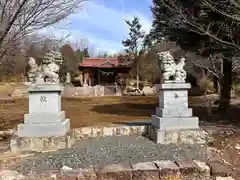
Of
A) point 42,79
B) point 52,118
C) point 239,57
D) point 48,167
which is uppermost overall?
point 239,57

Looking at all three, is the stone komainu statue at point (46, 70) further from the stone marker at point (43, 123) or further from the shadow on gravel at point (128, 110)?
the shadow on gravel at point (128, 110)

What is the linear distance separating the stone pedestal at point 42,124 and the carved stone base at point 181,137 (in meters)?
2.14

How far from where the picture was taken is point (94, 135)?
817cm

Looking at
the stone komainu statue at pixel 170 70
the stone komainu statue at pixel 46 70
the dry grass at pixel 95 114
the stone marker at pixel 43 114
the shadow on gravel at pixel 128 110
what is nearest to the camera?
the stone marker at pixel 43 114

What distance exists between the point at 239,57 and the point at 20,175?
7074mm

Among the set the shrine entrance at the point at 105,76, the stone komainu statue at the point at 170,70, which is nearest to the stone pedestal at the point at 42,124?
the stone komainu statue at the point at 170,70

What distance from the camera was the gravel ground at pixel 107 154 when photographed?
5.48 metres

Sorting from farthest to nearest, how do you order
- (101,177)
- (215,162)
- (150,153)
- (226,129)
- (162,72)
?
(226,129) → (162,72) → (150,153) → (215,162) → (101,177)

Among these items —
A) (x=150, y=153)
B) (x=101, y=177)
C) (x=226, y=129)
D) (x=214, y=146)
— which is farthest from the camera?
(x=226, y=129)

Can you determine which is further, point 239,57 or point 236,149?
point 239,57

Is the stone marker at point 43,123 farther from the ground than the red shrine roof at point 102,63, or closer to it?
closer to it

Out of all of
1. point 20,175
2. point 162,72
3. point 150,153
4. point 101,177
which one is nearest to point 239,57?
point 162,72

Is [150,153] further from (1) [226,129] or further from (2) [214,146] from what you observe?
(1) [226,129]

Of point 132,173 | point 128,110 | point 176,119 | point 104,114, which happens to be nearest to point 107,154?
point 132,173
